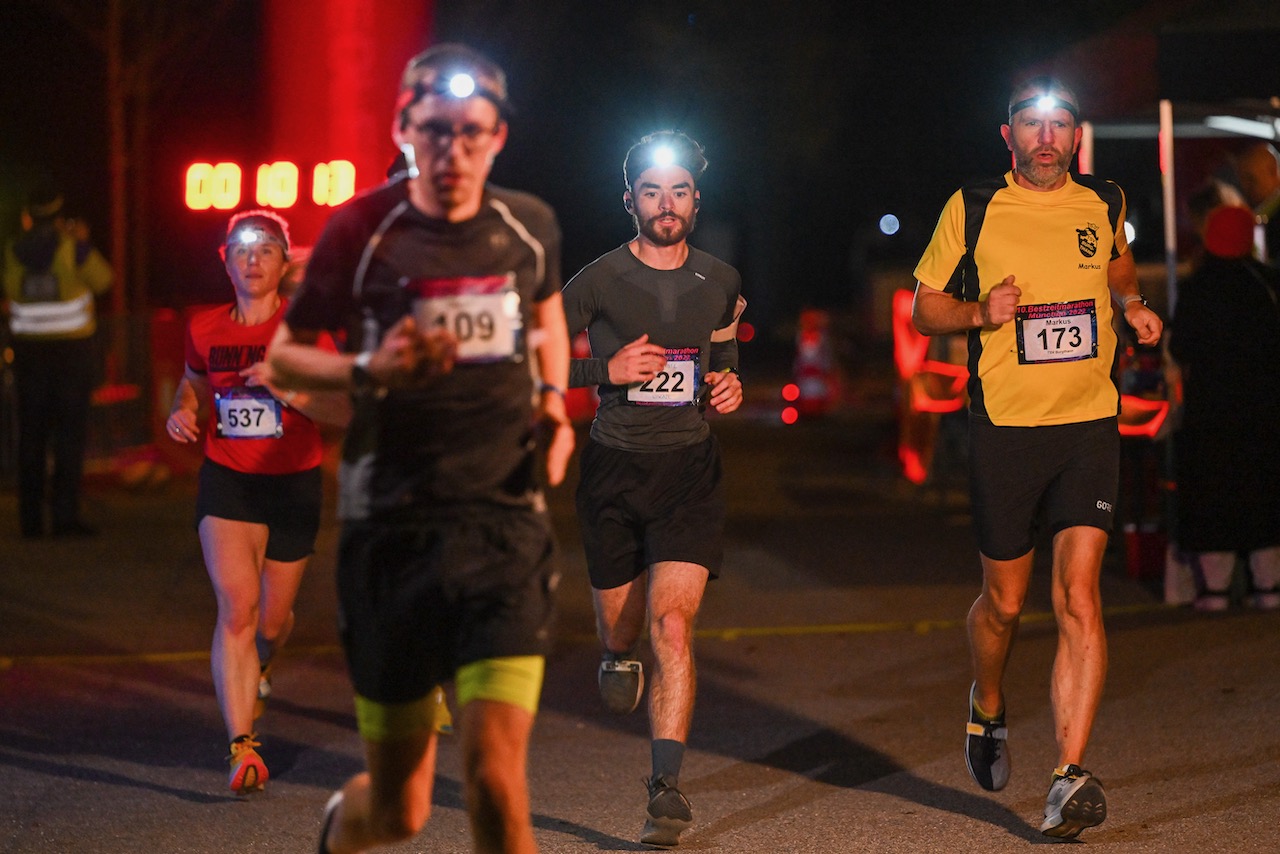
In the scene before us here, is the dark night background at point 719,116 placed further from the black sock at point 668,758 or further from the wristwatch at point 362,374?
the wristwatch at point 362,374

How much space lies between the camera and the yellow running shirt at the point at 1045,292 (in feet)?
19.7

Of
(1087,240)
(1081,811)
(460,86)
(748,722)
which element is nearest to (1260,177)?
(748,722)

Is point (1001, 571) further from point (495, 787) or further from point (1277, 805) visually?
point (495, 787)

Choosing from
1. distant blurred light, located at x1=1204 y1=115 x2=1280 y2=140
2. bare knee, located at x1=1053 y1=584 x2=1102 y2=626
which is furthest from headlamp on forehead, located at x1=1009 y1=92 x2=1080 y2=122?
distant blurred light, located at x1=1204 y1=115 x2=1280 y2=140

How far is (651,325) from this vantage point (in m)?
6.37

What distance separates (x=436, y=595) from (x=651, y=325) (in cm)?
239

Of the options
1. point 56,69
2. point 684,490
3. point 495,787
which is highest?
point 56,69

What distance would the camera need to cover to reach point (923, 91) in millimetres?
56031

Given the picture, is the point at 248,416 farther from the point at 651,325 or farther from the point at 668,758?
the point at 668,758

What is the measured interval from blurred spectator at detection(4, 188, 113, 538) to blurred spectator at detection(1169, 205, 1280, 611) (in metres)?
8.03

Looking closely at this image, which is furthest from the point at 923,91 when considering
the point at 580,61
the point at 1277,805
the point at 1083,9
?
the point at 1277,805

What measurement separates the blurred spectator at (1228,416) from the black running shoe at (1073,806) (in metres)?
4.43

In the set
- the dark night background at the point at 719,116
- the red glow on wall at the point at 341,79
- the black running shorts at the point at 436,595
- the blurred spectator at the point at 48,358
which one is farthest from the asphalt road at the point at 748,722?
the dark night background at the point at 719,116

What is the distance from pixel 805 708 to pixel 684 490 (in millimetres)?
1957
